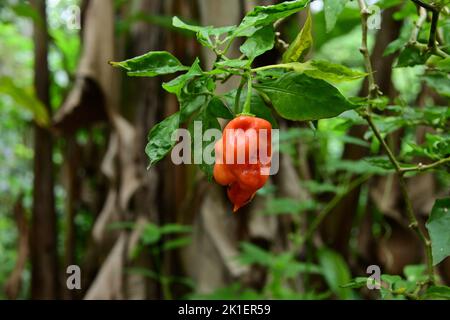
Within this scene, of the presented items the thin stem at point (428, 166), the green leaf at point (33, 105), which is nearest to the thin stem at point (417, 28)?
the thin stem at point (428, 166)

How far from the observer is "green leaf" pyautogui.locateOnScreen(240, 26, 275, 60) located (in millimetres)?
419

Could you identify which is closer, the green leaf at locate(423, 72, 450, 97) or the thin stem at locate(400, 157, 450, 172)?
the thin stem at locate(400, 157, 450, 172)

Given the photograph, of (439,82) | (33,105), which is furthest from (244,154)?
(33,105)

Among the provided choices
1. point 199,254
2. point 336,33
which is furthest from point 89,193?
point 336,33

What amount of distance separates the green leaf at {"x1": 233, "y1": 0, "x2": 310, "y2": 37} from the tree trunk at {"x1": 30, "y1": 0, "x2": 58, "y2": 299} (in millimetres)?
1158

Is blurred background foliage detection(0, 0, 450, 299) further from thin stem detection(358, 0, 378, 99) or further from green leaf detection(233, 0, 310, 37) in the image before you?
green leaf detection(233, 0, 310, 37)

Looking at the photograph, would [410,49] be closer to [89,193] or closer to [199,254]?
[199,254]

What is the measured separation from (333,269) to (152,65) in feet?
3.43

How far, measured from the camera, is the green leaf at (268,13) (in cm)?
38

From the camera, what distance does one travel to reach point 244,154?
39 centimetres

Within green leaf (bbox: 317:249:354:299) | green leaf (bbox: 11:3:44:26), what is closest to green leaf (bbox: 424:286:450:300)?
green leaf (bbox: 317:249:354:299)

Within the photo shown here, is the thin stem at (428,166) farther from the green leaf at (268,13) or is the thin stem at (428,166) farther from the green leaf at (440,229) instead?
the green leaf at (268,13)

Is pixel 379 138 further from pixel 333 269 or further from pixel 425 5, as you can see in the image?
pixel 333 269

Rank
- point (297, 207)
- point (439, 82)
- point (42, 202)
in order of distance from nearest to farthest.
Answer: point (439, 82), point (297, 207), point (42, 202)
